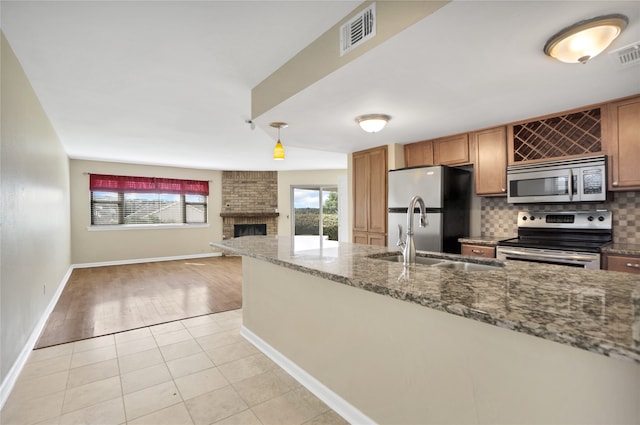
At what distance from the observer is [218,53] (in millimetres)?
2158

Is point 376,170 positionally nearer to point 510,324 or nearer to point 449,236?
point 449,236

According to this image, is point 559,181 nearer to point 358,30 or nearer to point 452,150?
point 452,150

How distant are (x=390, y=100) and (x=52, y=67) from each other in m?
2.62

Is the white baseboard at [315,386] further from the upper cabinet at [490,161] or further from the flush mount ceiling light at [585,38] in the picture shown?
the upper cabinet at [490,161]

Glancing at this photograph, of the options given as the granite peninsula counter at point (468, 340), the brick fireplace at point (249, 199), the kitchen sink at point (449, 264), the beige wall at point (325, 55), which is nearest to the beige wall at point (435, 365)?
the granite peninsula counter at point (468, 340)

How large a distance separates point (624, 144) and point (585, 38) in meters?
1.55

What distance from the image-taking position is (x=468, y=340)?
1150 mm

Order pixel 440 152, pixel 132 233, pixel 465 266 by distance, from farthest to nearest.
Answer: pixel 132 233 → pixel 440 152 → pixel 465 266

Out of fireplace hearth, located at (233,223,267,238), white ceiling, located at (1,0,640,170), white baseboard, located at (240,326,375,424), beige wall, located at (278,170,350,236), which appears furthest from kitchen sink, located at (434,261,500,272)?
fireplace hearth, located at (233,223,267,238)

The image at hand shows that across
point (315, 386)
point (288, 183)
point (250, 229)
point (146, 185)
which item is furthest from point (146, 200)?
point (315, 386)

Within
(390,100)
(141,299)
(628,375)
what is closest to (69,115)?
(141,299)

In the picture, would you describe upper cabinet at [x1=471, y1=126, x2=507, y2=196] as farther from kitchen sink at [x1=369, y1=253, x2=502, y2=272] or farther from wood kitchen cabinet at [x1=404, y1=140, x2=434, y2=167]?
kitchen sink at [x1=369, y1=253, x2=502, y2=272]

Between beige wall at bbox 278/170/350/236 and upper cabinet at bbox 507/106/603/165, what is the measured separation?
5067mm

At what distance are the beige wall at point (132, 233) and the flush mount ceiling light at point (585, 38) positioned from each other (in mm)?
7217
